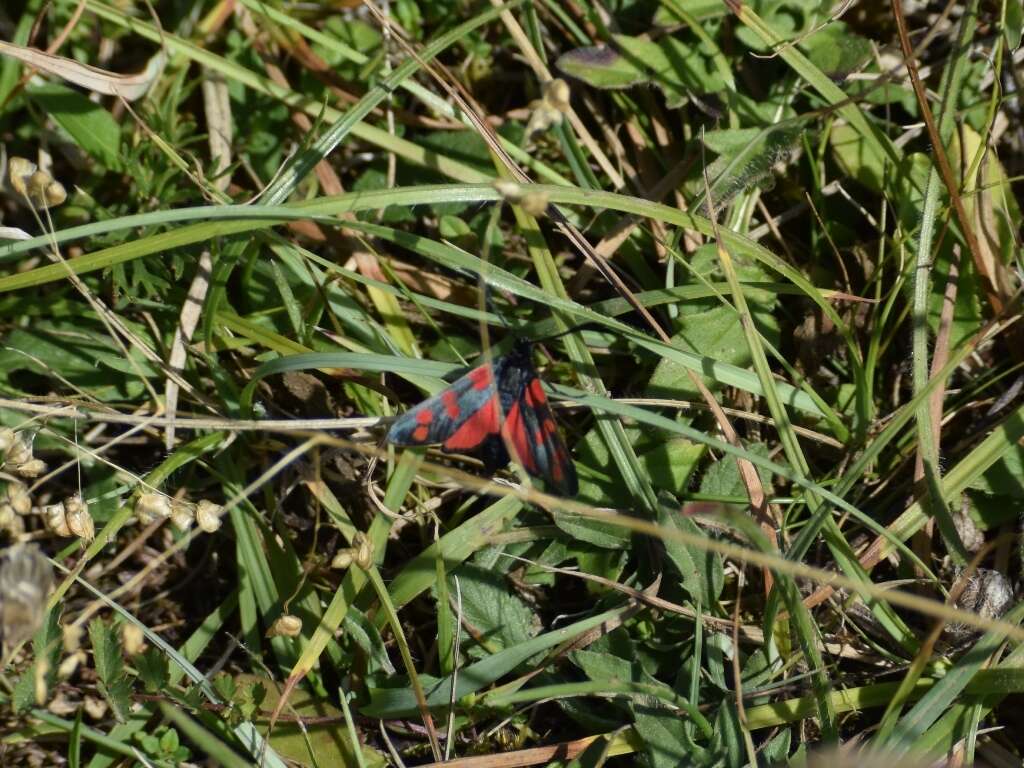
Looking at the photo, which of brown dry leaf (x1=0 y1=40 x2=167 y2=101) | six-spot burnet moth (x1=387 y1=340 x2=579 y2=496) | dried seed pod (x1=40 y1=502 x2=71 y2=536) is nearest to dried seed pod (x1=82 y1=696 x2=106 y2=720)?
dried seed pod (x1=40 y1=502 x2=71 y2=536)

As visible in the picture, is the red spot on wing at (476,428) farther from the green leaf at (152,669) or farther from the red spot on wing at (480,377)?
the green leaf at (152,669)

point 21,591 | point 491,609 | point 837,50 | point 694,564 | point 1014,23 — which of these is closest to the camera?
point 21,591

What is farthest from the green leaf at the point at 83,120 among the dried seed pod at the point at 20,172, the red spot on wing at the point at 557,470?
the red spot on wing at the point at 557,470

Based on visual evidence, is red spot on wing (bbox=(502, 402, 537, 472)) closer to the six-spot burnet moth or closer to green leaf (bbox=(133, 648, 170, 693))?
the six-spot burnet moth

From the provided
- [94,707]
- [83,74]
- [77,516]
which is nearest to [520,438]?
[77,516]

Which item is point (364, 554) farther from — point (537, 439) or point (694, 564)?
point (694, 564)

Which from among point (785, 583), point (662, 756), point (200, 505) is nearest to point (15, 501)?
point (200, 505)

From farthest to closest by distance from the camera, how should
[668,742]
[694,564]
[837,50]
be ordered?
[837,50]
[694,564]
[668,742]

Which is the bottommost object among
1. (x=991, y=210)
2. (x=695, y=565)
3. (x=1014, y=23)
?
(x=695, y=565)
